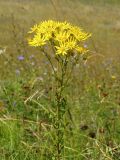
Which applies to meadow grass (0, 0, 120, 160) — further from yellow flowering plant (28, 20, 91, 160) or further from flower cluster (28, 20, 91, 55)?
flower cluster (28, 20, 91, 55)

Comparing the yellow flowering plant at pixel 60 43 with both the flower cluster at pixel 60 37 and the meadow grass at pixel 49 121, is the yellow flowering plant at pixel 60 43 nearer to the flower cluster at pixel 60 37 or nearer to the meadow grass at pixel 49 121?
the flower cluster at pixel 60 37

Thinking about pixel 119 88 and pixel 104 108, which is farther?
pixel 119 88

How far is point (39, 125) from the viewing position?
356 cm

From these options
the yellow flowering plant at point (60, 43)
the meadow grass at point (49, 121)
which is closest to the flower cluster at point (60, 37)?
the yellow flowering plant at point (60, 43)

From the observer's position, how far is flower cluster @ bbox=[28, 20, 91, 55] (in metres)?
2.53

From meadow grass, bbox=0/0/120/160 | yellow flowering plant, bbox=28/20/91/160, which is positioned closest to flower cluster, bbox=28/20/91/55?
yellow flowering plant, bbox=28/20/91/160

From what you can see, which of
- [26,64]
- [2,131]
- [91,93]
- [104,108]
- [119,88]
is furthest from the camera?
[26,64]

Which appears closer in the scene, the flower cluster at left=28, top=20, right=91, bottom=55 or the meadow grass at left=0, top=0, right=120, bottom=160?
the flower cluster at left=28, top=20, right=91, bottom=55

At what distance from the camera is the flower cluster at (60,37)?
99.6 inches

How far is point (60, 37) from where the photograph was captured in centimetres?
254

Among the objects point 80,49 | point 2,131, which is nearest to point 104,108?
point 2,131

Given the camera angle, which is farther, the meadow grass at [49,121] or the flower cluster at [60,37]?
the meadow grass at [49,121]

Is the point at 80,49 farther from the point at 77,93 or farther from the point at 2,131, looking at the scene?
the point at 77,93

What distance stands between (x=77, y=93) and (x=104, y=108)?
1.02 meters
